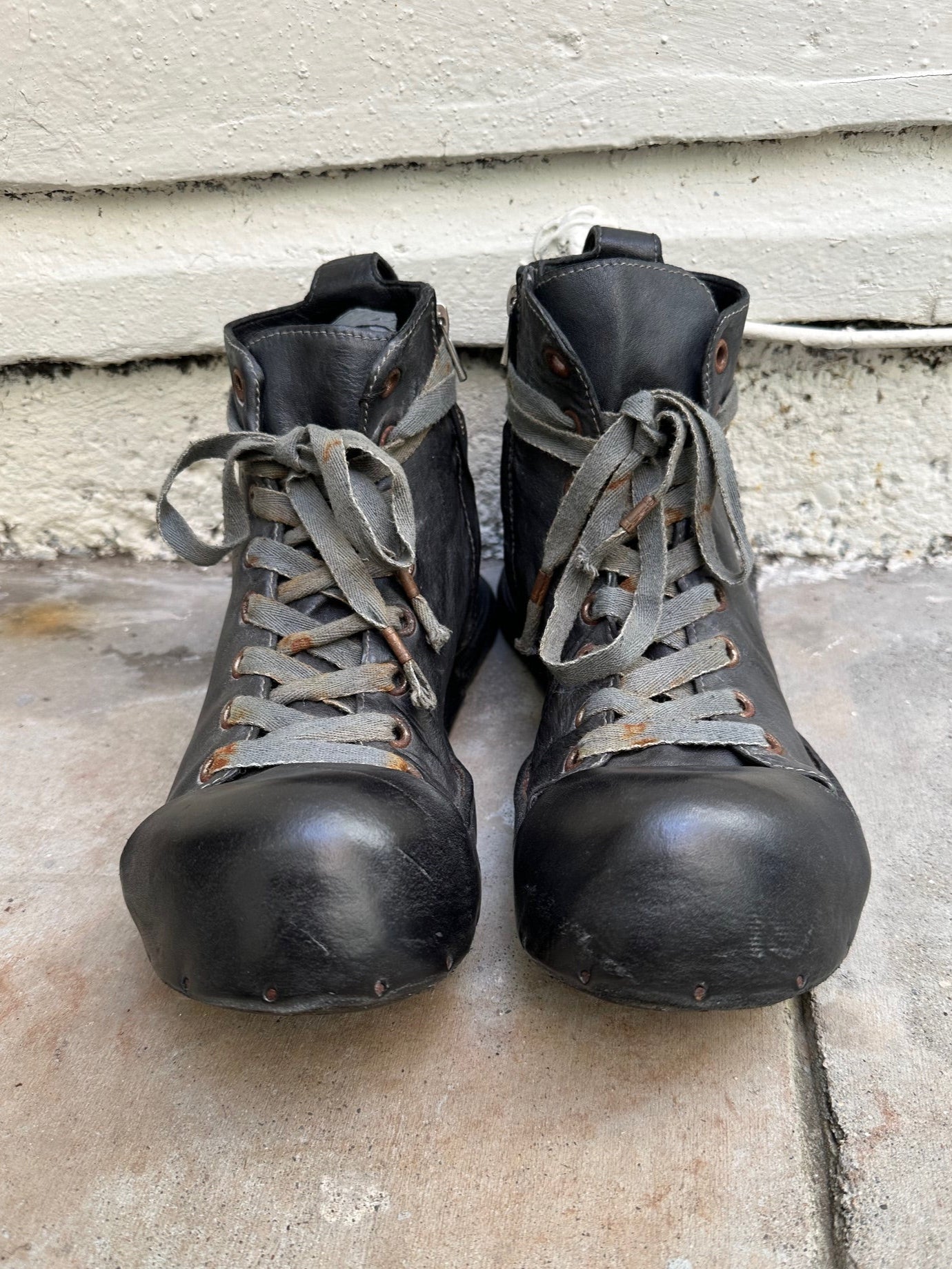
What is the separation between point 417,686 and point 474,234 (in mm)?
890

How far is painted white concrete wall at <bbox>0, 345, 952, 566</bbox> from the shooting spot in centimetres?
172

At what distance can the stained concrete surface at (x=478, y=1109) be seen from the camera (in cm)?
81

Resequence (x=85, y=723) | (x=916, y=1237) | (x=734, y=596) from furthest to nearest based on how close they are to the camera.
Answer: (x=85, y=723)
(x=734, y=596)
(x=916, y=1237)

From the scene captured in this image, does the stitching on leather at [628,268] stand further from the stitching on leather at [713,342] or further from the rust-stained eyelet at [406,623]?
the rust-stained eyelet at [406,623]

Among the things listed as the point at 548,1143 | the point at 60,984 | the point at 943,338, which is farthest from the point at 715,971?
the point at 943,338

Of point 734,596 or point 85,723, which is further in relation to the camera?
point 85,723

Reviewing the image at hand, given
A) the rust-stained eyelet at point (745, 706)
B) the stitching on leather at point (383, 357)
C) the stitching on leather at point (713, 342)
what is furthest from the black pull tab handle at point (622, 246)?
the rust-stained eyelet at point (745, 706)

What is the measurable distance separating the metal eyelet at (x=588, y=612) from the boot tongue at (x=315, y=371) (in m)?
0.32

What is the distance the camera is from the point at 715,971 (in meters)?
0.84

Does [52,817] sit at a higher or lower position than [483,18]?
lower

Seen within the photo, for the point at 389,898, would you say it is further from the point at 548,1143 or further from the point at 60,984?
the point at 60,984

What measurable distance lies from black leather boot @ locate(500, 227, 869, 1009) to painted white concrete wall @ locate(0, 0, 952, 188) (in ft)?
1.55

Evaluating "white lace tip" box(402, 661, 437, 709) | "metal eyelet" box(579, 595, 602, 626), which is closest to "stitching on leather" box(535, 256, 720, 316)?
"metal eyelet" box(579, 595, 602, 626)

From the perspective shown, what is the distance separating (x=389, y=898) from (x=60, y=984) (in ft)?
1.30
